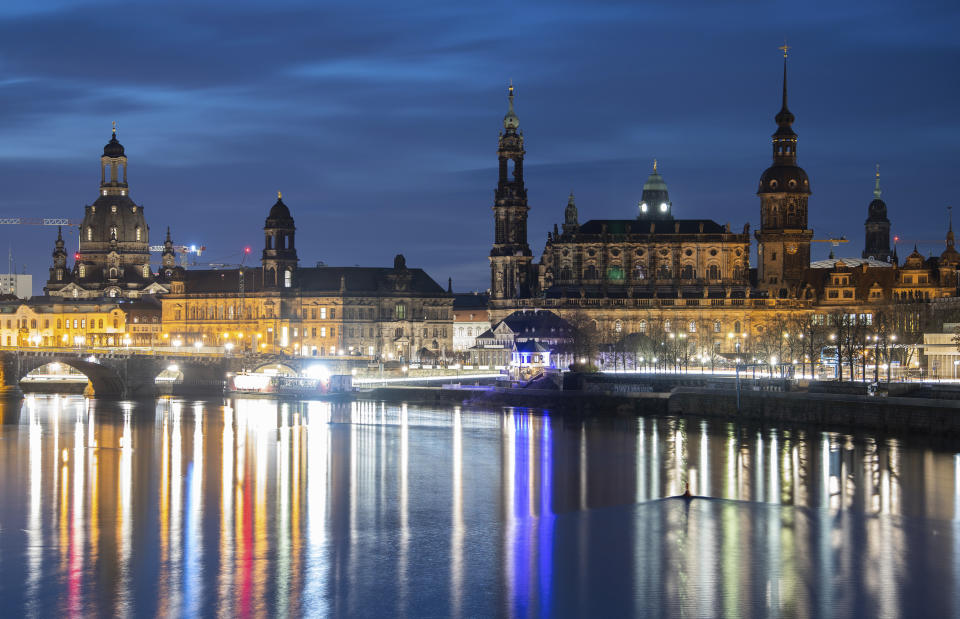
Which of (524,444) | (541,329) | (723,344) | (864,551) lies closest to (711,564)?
(864,551)

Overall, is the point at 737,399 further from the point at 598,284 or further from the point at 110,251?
the point at 110,251

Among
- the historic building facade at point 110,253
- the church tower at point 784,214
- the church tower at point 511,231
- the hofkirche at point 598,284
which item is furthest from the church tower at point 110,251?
the church tower at point 784,214

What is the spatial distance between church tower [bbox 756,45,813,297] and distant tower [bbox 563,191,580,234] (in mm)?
24134

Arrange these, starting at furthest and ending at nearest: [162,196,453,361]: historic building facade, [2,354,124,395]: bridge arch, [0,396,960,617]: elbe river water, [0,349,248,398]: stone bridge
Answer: [162,196,453,361]: historic building facade, [0,349,248,398]: stone bridge, [2,354,124,395]: bridge arch, [0,396,960,617]: elbe river water

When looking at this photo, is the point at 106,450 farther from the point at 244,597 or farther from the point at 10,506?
the point at 244,597

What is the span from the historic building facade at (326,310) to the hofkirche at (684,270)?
45.7ft

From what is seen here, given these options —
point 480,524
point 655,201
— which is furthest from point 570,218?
point 480,524

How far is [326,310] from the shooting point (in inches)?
6358

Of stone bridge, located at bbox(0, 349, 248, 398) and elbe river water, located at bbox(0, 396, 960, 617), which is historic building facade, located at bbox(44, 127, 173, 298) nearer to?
stone bridge, located at bbox(0, 349, 248, 398)

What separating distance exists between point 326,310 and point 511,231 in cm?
2638

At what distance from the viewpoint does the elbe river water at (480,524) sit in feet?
121

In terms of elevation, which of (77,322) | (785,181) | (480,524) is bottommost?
(480,524)

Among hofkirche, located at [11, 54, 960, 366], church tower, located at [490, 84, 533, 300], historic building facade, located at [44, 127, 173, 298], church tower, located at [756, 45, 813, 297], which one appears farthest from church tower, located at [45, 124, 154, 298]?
church tower, located at [756, 45, 813, 297]

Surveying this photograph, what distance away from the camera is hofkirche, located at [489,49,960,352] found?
147875 millimetres
